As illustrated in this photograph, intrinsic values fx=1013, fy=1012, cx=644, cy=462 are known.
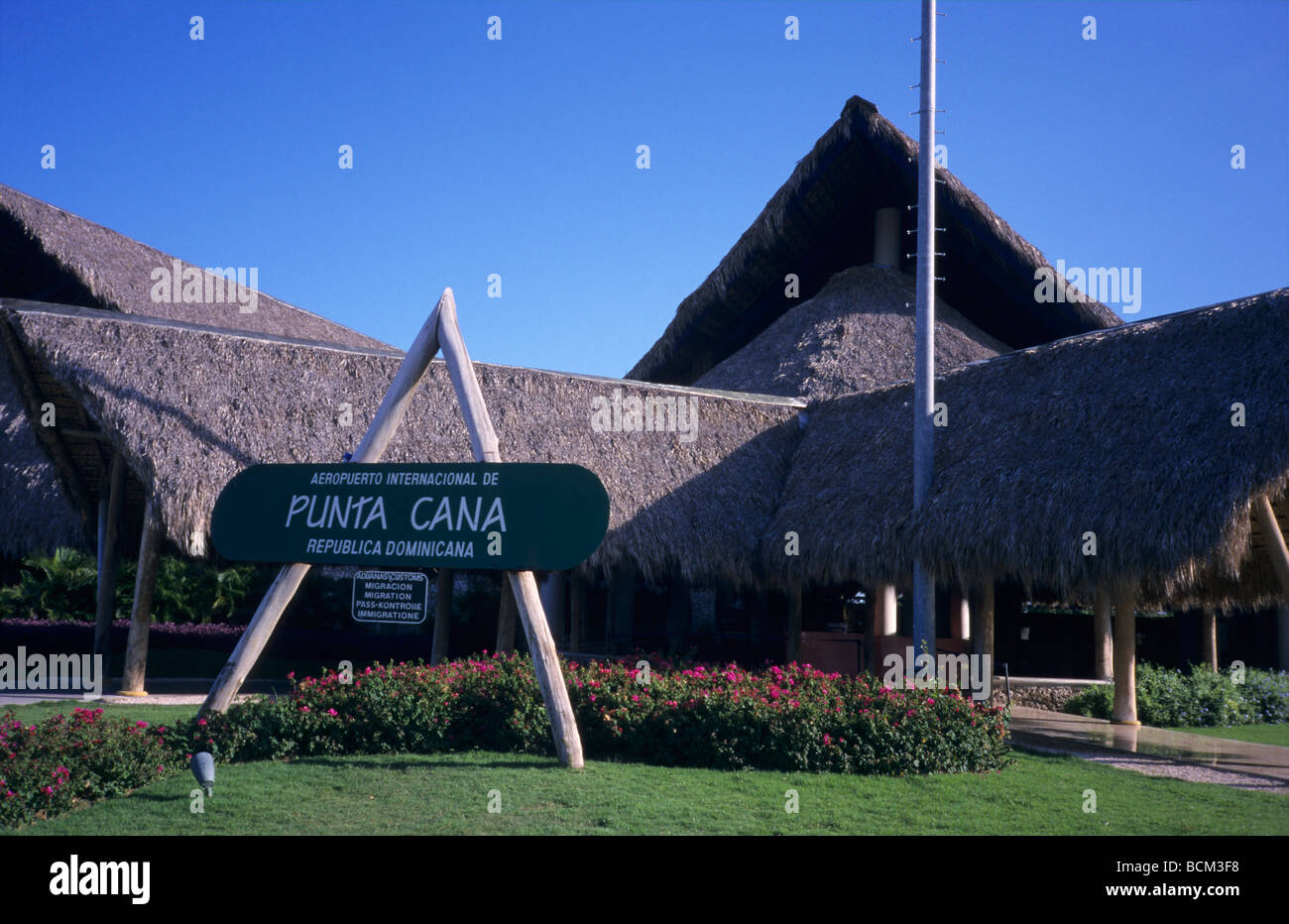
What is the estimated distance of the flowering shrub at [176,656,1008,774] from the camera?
752 centimetres

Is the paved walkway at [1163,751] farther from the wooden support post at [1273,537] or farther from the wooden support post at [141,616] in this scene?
the wooden support post at [141,616]

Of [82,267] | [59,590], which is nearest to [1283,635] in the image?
[59,590]

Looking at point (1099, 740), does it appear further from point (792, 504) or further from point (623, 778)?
point (623, 778)

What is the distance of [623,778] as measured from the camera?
6.89 meters

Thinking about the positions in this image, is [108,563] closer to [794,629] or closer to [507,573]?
[507,573]

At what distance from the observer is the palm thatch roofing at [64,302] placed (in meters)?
12.8

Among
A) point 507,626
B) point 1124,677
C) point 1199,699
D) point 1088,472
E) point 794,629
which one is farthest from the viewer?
point 794,629

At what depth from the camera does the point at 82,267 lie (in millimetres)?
19656

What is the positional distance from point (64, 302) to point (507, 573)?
18025 mm

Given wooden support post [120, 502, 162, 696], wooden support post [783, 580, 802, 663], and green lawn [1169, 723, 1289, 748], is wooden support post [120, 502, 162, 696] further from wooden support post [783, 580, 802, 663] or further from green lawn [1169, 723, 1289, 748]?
green lawn [1169, 723, 1289, 748]

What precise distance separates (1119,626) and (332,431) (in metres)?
9.13

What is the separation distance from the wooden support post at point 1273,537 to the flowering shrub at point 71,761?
8.65 meters

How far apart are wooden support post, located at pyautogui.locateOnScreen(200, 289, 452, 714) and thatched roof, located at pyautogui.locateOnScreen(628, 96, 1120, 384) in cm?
937
